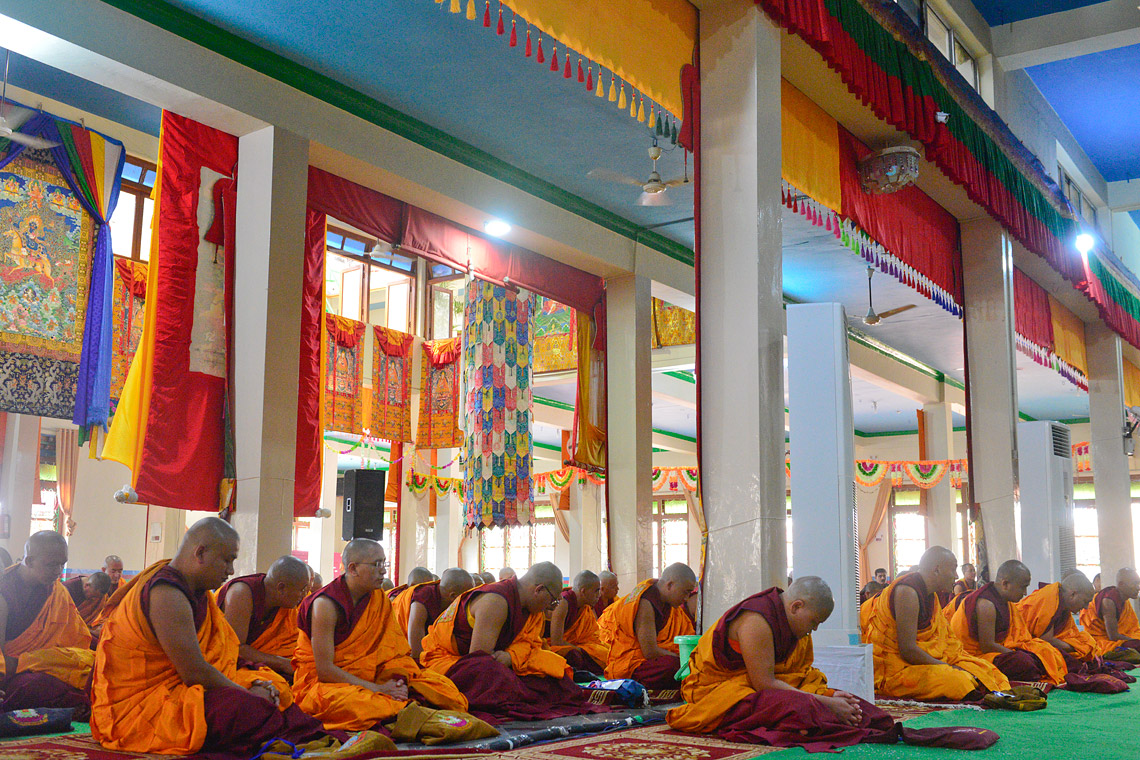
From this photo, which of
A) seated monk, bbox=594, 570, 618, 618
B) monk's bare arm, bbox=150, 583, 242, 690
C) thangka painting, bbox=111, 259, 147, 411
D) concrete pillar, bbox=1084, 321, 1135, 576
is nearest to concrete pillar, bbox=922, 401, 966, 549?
concrete pillar, bbox=1084, 321, 1135, 576

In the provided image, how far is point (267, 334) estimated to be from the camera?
636 cm

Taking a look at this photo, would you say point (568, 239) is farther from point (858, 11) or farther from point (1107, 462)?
point (1107, 462)

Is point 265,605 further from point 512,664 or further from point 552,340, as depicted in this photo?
point 552,340

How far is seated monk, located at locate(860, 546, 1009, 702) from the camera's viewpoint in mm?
6086

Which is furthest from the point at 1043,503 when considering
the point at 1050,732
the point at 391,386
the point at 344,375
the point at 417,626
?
the point at 344,375

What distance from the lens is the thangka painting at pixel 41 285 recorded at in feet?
20.5

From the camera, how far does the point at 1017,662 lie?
279 inches

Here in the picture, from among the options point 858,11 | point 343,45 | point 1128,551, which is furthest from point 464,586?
point 1128,551

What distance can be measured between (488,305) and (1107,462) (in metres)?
8.34

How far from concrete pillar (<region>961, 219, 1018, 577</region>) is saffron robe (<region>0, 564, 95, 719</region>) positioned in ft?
22.1

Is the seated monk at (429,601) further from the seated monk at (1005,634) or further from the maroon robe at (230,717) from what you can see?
the seated monk at (1005,634)

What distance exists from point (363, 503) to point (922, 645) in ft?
11.9

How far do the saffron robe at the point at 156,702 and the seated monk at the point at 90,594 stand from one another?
3552mm

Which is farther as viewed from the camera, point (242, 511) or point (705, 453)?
point (242, 511)
